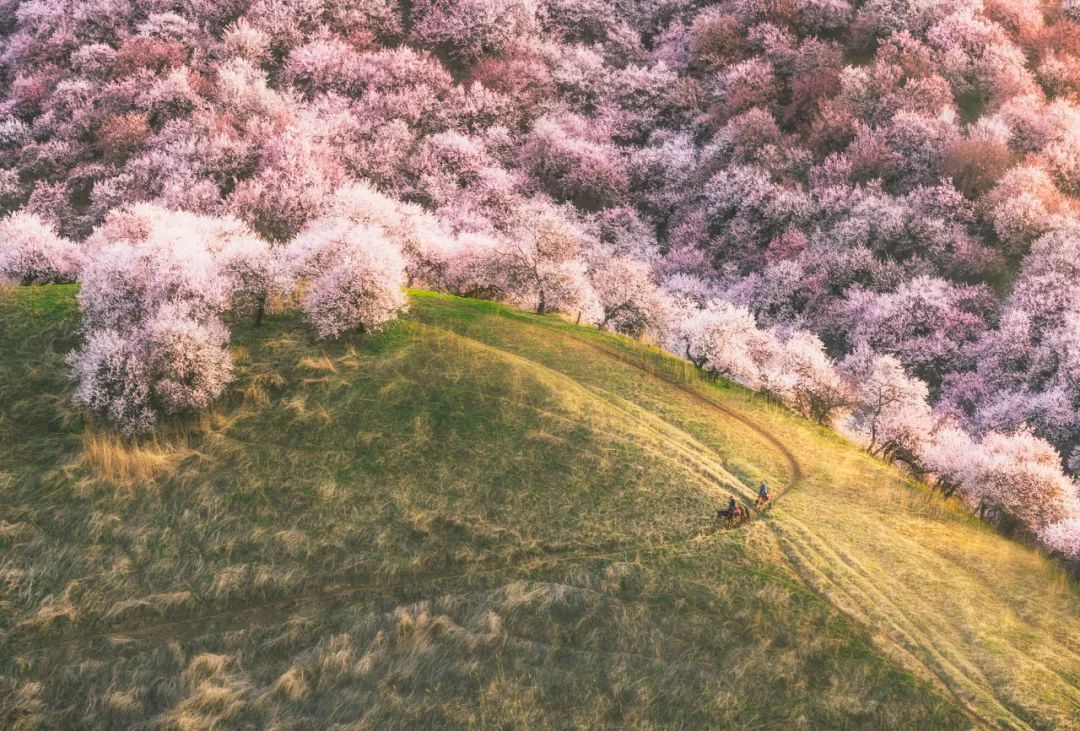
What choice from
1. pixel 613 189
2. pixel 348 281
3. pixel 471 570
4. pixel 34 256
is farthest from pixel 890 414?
pixel 34 256

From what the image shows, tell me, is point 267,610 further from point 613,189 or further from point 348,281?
point 613,189

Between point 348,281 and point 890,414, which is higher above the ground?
point 890,414

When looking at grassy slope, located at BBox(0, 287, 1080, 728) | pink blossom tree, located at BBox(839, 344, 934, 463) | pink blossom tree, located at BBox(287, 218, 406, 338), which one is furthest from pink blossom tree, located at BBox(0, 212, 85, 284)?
pink blossom tree, located at BBox(839, 344, 934, 463)

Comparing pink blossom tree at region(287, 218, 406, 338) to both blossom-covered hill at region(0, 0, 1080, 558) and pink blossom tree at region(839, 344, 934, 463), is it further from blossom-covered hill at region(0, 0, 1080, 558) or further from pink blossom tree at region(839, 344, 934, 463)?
pink blossom tree at region(839, 344, 934, 463)

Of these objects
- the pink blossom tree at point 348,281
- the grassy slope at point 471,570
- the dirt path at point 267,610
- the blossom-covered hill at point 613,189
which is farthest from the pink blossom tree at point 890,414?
the pink blossom tree at point 348,281

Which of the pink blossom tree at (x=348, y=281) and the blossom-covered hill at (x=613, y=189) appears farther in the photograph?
the blossom-covered hill at (x=613, y=189)

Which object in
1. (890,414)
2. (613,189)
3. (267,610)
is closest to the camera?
(267,610)

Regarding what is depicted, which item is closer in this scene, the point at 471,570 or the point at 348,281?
the point at 471,570

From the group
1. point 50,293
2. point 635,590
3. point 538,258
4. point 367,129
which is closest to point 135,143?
point 367,129

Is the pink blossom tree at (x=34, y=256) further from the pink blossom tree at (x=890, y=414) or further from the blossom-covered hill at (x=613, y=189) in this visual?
the pink blossom tree at (x=890, y=414)
